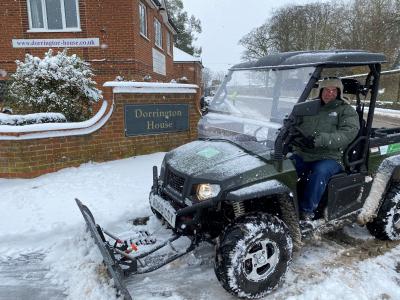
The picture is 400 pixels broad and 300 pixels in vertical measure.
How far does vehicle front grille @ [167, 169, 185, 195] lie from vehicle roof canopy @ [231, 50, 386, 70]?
1410mm

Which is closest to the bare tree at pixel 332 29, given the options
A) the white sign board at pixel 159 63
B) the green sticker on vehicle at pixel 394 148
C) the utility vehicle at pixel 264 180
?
the white sign board at pixel 159 63

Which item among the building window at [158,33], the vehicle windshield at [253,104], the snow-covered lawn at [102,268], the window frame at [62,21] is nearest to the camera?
the snow-covered lawn at [102,268]

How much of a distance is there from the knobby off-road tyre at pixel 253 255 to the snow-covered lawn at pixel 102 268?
0.67 feet

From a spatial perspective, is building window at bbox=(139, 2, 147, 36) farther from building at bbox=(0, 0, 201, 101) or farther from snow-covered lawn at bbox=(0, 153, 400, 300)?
snow-covered lawn at bbox=(0, 153, 400, 300)

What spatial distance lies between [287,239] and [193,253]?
1076mm

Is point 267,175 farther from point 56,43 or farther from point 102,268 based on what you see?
point 56,43

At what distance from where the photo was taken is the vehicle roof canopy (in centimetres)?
304

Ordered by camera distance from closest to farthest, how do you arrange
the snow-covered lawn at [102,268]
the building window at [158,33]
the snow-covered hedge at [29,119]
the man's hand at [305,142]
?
1. the snow-covered lawn at [102,268]
2. the man's hand at [305,142]
3. the snow-covered hedge at [29,119]
4. the building window at [158,33]

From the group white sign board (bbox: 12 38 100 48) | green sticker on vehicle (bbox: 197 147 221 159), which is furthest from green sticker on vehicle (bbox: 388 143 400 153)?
white sign board (bbox: 12 38 100 48)

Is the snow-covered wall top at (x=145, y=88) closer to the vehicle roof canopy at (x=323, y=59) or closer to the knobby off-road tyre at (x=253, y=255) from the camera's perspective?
the vehicle roof canopy at (x=323, y=59)

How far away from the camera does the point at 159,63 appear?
1716 centimetres

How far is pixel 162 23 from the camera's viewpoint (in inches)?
766

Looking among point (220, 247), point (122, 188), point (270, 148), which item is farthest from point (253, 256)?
point (122, 188)

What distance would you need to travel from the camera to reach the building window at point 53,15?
38.2ft
